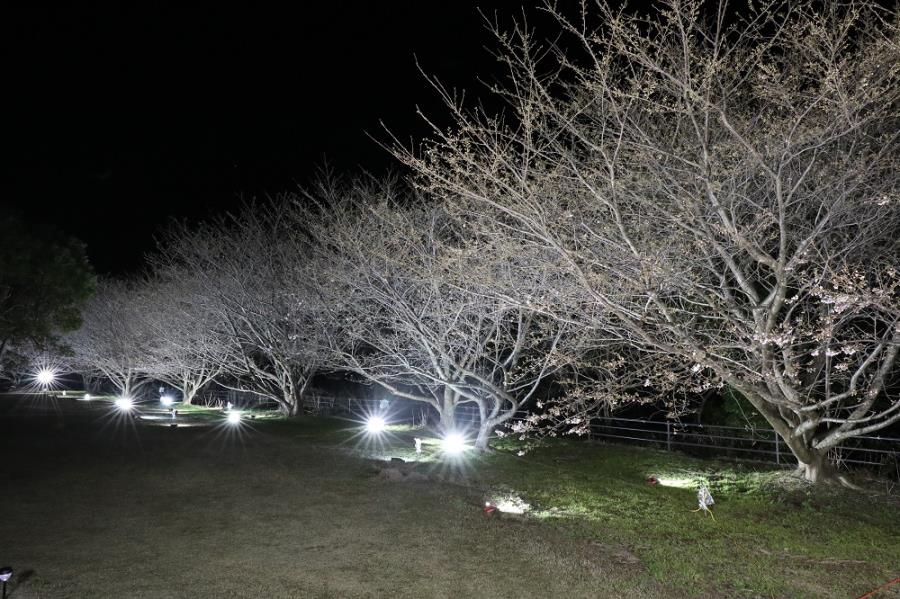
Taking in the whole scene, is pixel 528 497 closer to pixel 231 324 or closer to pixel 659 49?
pixel 659 49

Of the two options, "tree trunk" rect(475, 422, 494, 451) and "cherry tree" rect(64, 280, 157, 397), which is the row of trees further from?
"cherry tree" rect(64, 280, 157, 397)

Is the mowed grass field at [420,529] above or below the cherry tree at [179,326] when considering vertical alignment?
below

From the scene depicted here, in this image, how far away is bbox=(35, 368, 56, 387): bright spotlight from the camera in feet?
157

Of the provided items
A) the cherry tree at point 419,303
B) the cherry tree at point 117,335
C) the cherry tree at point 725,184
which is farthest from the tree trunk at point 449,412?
the cherry tree at point 117,335

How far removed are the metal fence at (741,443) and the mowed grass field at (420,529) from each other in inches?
55.9

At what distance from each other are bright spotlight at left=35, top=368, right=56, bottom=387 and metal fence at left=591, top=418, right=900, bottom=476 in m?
44.9

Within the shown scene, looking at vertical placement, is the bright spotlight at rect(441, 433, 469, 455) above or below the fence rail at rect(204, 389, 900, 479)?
below

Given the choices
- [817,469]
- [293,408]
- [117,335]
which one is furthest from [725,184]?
[117,335]

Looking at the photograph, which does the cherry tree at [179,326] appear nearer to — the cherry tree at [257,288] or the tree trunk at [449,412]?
the cherry tree at [257,288]

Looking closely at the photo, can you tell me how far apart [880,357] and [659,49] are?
21.4ft

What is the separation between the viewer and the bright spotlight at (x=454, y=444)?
14.9 metres

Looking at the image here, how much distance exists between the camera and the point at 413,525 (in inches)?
323

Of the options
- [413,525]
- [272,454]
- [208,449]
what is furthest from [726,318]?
[208,449]

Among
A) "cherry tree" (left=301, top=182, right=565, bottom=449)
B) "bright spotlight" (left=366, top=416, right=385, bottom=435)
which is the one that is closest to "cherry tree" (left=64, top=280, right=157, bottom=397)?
"bright spotlight" (left=366, top=416, right=385, bottom=435)
